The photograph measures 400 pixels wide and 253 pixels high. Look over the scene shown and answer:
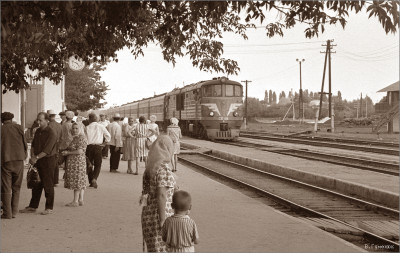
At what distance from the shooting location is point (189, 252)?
5582mm

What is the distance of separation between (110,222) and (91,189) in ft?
14.9

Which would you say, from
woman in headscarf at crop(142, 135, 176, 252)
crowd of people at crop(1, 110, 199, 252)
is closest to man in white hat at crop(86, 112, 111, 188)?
crowd of people at crop(1, 110, 199, 252)

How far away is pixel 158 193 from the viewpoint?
638 cm

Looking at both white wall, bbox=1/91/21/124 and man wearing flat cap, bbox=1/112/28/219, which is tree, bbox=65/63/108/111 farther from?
man wearing flat cap, bbox=1/112/28/219

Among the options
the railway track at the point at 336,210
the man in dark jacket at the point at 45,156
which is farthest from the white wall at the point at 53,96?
the man in dark jacket at the point at 45,156

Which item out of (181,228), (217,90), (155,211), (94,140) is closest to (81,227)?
(155,211)

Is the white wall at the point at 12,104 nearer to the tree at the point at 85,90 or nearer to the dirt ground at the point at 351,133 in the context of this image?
the tree at the point at 85,90

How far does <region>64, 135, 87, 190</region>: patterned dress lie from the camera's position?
11.4m

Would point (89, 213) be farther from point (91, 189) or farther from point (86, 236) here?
point (91, 189)

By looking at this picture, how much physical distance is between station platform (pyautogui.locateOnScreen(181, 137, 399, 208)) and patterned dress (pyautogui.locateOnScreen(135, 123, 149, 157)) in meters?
4.71

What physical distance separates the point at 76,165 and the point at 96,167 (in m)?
3.00

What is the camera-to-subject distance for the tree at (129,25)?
21.9 feet

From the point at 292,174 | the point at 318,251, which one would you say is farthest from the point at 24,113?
the point at 318,251

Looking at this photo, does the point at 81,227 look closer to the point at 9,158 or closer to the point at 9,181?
the point at 9,181
